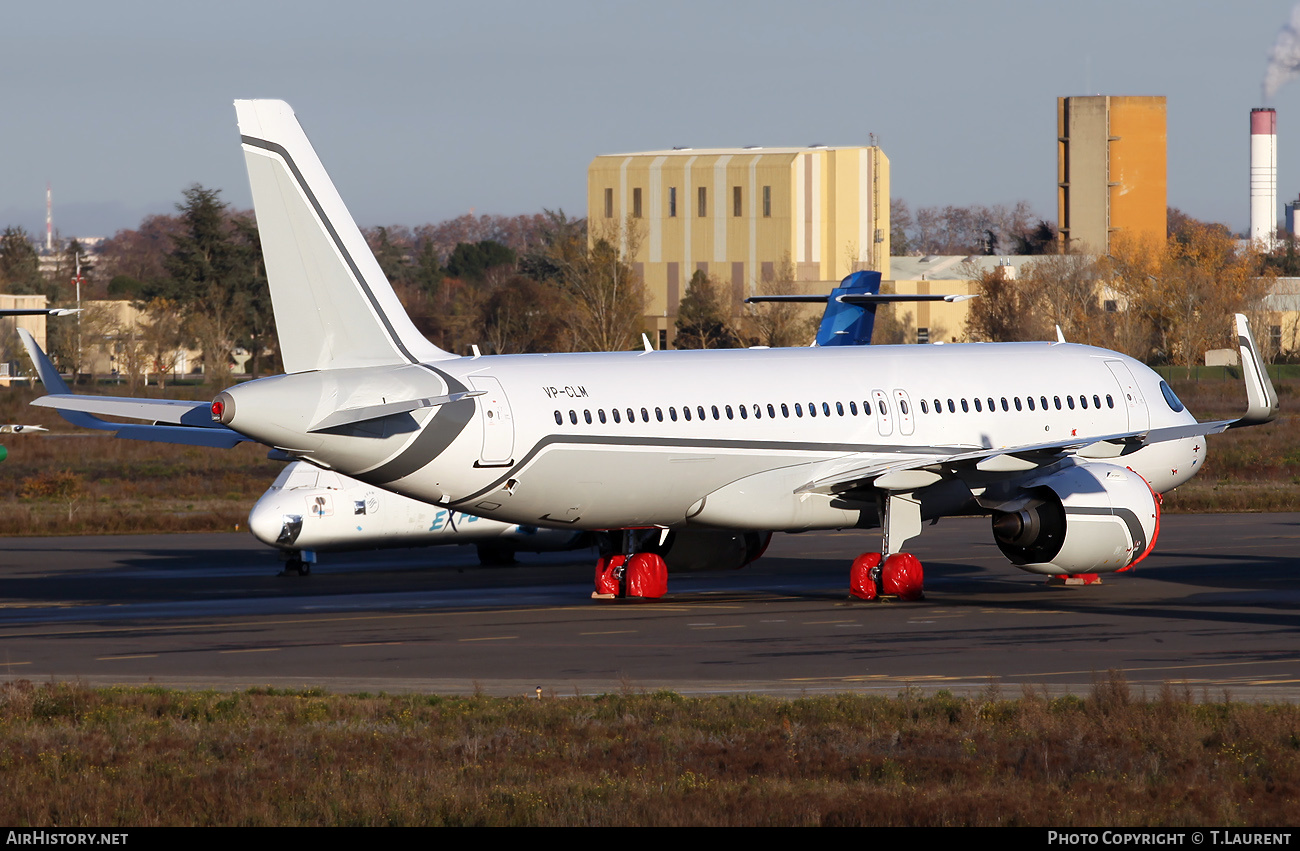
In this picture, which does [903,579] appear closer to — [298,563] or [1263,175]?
[298,563]

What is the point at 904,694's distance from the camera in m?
18.7

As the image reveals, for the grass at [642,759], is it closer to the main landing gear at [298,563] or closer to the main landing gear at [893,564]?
the main landing gear at [893,564]

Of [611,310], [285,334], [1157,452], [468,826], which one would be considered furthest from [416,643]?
[611,310]

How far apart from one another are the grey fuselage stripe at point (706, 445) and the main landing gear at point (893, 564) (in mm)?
1255

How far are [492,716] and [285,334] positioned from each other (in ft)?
34.4

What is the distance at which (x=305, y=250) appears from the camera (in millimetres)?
26000

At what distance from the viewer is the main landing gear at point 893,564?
2920cm

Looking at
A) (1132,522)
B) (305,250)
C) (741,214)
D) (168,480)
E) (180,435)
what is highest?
(741,214)

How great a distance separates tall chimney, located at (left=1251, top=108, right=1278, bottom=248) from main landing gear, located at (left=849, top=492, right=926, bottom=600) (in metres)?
163

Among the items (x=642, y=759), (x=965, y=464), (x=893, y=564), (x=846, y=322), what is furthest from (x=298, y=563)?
(x=642, y=759)

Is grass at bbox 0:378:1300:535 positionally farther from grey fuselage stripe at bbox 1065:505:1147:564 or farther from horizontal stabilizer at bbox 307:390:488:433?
horizontal stabilizer at bbox 307:390:488:433

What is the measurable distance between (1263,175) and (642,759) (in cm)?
18321

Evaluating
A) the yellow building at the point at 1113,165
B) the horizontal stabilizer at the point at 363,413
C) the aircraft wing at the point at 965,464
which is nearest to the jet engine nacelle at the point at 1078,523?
the aircraft wing at the point at 965,464
